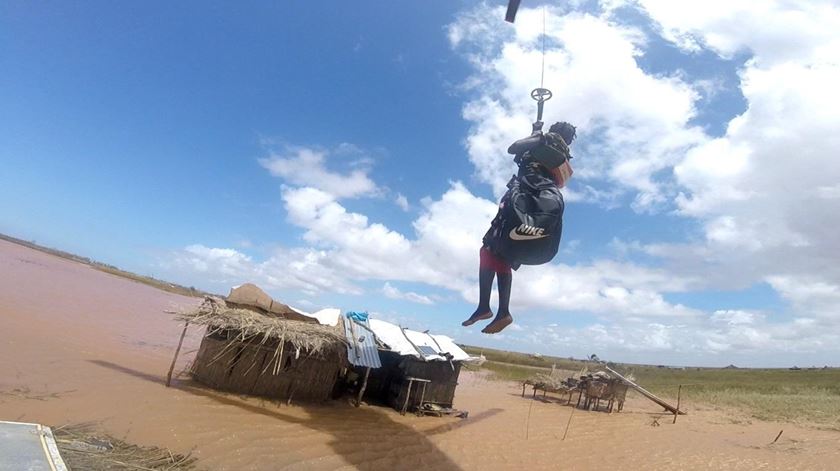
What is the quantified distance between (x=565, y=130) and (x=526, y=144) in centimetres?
38

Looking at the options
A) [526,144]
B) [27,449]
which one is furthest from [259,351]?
[526,144]

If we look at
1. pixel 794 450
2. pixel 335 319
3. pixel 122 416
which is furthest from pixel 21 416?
pixel 794 450

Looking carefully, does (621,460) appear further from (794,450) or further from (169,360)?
(169,360)

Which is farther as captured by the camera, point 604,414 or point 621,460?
point 604,414

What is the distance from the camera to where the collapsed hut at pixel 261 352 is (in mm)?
11078

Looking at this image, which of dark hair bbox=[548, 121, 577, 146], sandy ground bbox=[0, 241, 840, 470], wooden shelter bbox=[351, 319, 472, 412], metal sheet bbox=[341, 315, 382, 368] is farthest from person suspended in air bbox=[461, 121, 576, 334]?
wooden shelter bbox=[351, 319, 472, 412]

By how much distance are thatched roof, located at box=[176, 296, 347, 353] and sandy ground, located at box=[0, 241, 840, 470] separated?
3.42ft

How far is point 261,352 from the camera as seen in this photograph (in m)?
11.6

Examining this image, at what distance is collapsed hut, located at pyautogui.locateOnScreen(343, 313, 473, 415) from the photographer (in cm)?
1294

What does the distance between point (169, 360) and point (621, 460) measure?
1268 centimetres

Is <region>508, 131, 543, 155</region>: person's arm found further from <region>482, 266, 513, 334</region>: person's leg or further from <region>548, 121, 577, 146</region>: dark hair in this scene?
<region>482, 266, 513, 334</region>: person's leg

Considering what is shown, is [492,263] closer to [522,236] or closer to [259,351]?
[522,236]

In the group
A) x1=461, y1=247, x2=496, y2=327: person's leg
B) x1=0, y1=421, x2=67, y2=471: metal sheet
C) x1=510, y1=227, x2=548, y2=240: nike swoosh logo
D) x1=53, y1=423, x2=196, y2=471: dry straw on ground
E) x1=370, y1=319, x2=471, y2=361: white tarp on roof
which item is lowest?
x1=53, y1=423, x2=196, y2=471: dry straw on ground

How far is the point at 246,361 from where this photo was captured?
1147 cm
